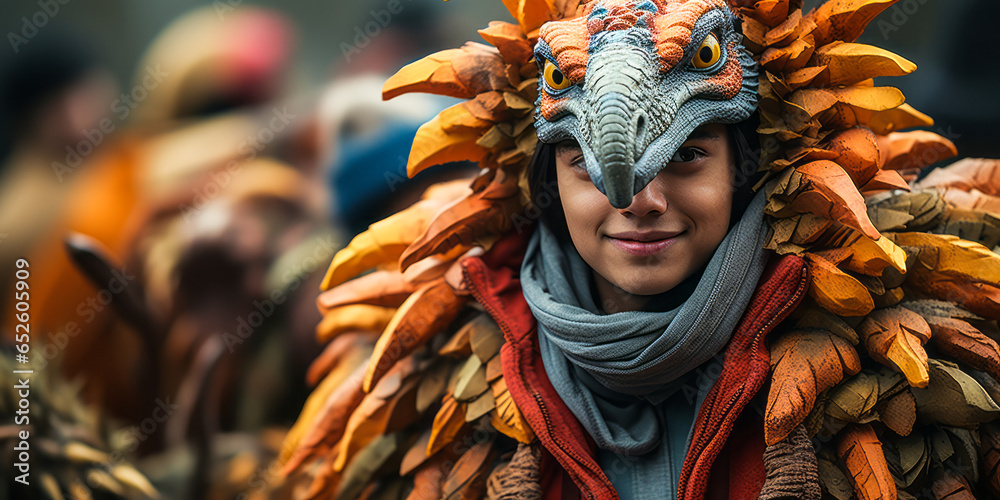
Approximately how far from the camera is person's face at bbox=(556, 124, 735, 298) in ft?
3.11

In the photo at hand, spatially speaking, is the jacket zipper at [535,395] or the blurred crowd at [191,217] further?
the blurred crowd at [191,217]

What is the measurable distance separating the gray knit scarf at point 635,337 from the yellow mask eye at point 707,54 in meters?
0.19

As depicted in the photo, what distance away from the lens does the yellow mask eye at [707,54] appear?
3.02 ft

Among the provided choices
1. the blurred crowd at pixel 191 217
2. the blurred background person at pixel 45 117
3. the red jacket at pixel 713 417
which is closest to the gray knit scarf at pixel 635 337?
the red jacket at pixel 713 417

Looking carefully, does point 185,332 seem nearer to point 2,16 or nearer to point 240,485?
point 240,485

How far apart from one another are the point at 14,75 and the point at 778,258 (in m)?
1.84

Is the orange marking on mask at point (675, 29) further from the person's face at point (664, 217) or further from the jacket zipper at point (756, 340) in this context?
the jacket zipper at point (756, 340)

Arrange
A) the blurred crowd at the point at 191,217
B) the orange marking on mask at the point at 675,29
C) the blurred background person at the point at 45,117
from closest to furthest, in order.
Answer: the orange marking on mask at the point at 675,29 → the blurred crowd at the point at 191,217 → the blurred background person at the point at 45,117

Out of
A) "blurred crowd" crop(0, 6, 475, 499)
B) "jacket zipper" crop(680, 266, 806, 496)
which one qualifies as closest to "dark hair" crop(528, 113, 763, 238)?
"jacket zipper" crop(680, 266, 806, 496)

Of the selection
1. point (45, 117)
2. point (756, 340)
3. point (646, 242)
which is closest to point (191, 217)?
point (45, 117)

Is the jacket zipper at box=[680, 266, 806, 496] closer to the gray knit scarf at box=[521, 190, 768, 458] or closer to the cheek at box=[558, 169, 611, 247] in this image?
the gray knit scarf at box=[521, 190, 768, 458]

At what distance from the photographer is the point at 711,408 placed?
37.9 inches

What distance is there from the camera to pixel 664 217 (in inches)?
37.4

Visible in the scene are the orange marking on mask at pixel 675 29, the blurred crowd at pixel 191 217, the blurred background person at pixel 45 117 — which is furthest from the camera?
the blurred background person at pixel 45 117
